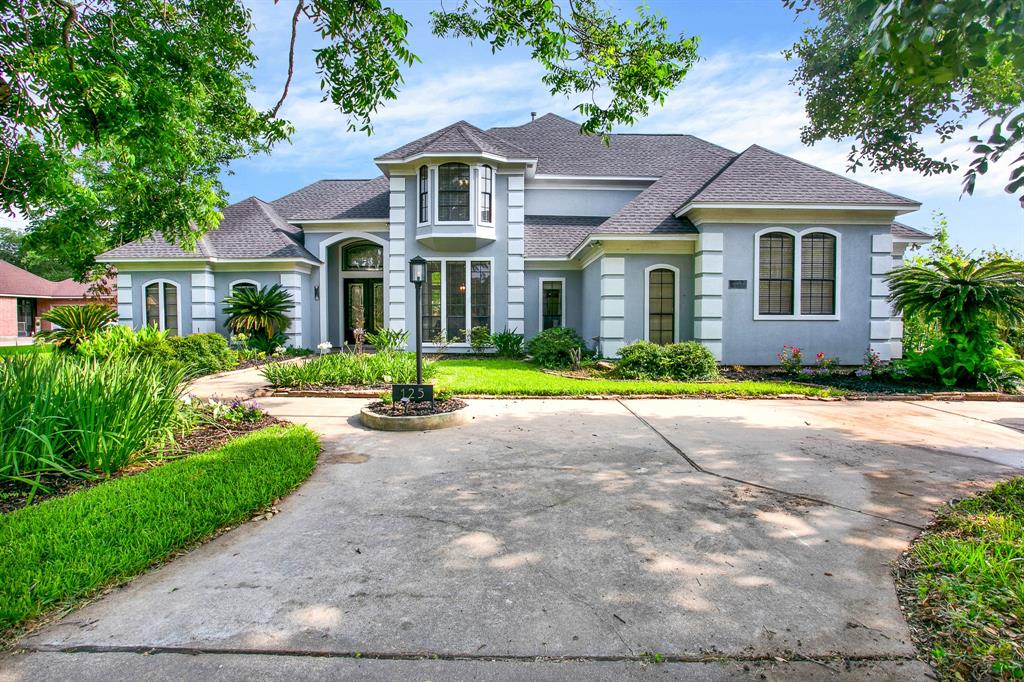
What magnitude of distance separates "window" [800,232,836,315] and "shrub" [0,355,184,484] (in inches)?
536

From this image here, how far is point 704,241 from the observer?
1278 cm

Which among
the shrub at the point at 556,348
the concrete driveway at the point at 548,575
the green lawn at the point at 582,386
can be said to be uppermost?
the shrub at the point at 556,348

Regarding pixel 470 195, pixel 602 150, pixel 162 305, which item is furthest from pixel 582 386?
pixel 162 305

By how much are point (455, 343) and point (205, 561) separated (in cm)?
1351

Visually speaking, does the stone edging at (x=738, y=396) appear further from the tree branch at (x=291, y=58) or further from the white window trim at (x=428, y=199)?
the white window trim at (x=428, y=199)

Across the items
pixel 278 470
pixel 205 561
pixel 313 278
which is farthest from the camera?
pixel 313 278

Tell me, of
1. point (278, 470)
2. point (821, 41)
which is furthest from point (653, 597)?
point (821, 41)

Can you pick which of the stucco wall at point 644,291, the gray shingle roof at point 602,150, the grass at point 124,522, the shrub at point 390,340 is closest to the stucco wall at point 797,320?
the stucco wall at point 644,291

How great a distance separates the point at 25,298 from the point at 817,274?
52201 mm

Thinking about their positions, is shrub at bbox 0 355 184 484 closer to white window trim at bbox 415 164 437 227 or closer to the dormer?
the dormer

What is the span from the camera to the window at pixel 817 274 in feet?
42.5

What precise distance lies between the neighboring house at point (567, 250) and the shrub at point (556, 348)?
77cm

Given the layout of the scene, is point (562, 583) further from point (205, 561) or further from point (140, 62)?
point (140, 62)

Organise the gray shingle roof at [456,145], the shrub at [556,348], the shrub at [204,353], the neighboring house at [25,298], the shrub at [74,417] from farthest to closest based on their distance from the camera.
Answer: the neighboring house at [25,298], the gray shingle roof at [456,145], the shrub at [556,348], the shrub at [204,353], the shrub at [74,417]
